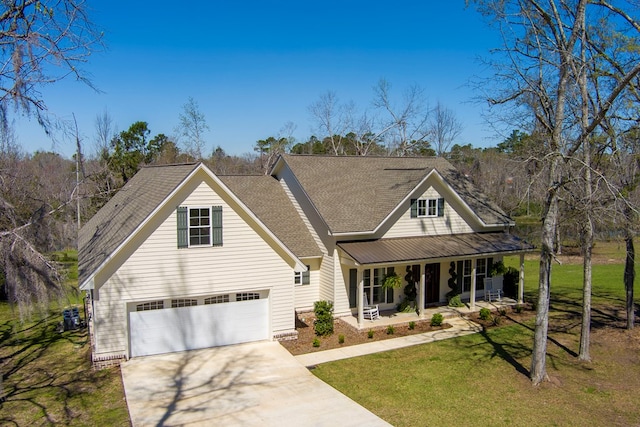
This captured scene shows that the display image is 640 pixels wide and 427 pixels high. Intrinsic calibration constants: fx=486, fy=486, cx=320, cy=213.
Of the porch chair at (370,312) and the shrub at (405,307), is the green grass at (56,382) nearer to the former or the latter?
the porch chair at (370,312)

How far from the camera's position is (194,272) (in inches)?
623

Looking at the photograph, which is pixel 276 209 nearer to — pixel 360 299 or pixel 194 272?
pixel 360 299

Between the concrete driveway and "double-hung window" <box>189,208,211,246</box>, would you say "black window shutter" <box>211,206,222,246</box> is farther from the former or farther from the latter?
the concrete driveway

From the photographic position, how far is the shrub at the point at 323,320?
1783 centimetres

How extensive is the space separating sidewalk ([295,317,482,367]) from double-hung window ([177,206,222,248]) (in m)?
4.85

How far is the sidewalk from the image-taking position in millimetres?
15828

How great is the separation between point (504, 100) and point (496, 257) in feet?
34.1

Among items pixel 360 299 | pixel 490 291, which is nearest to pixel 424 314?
pixel 360 299

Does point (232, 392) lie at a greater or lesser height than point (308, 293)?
lesser

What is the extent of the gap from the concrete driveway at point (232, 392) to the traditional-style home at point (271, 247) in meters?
1.10

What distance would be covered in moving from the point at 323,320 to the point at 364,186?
7.37m

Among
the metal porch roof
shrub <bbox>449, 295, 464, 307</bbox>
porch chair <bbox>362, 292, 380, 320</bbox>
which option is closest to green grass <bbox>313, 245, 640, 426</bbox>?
shrub <bbox>449, 295, 464, 307</bbox>

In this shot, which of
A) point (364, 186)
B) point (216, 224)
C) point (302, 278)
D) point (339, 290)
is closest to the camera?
point (216, 224)

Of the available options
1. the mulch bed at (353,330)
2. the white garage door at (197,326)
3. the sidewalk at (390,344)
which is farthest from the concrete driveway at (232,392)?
the mulch bed at (353,330)
